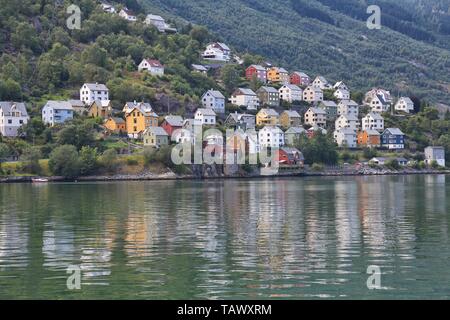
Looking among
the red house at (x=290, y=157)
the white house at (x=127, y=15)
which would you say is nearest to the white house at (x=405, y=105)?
the red house at (x=290, y=157)

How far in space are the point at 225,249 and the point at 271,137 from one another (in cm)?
9296

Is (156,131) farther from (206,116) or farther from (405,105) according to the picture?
(405,105)

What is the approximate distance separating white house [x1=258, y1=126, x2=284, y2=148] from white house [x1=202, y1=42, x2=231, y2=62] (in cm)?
4301

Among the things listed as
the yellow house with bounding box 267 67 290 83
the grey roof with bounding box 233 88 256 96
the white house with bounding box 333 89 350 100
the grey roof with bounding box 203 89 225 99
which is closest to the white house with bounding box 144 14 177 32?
the yellow house with bounding box 267 67 290 83

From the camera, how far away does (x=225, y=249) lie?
103ft

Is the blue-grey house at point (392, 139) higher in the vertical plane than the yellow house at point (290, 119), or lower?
lower

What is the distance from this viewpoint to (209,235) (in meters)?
36.1

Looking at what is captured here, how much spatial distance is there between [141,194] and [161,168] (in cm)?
3468

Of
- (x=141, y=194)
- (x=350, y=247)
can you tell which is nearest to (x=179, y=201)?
(x=141, y=194)

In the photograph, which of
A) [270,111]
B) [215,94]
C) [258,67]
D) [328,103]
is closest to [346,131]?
[270,111]

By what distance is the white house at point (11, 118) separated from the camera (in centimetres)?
10562

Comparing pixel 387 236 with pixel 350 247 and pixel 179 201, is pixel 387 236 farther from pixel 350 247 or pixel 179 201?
pixel 179 201

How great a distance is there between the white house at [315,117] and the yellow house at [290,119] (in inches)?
81.5

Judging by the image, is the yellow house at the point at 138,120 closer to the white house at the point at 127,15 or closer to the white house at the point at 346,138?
the white house at the point at 346,138
